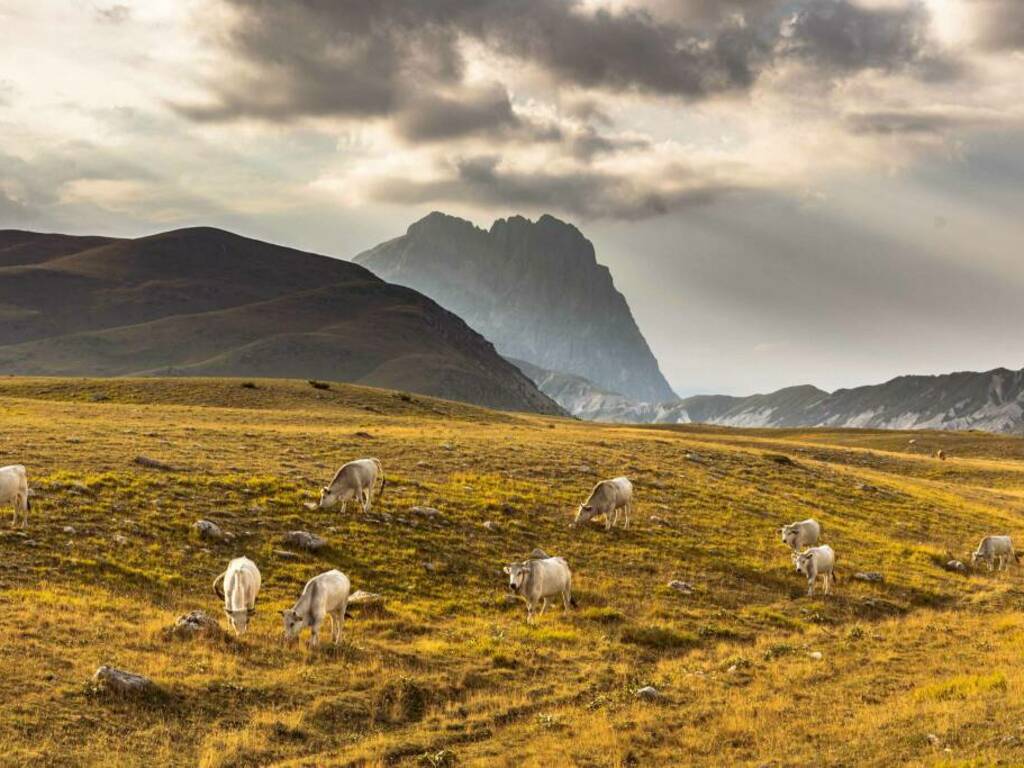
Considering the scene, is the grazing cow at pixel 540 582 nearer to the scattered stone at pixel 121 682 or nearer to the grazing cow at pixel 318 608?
the grazing cow at pixel 318 608

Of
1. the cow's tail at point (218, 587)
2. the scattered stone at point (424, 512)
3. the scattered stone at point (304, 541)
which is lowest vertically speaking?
the cow's tail at point (218, 587)

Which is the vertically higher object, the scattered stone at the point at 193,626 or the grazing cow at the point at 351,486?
the grazing cow at the point at 351,486

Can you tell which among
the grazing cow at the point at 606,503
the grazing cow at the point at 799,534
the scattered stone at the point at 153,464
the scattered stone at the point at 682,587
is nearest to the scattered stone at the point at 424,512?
the grazing cow at the point at 606,503

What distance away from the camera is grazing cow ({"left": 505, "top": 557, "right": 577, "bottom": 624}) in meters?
24.3

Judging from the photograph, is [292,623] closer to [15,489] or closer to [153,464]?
[15,489]

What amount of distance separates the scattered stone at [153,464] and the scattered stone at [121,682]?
61.3 ft

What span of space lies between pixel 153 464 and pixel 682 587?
77.6 ft

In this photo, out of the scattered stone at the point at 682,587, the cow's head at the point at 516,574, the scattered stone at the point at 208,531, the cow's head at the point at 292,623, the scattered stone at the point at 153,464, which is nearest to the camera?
the cow's head at the point at 292,623

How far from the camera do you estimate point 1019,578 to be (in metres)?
35.9

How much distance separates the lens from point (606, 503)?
114 feet

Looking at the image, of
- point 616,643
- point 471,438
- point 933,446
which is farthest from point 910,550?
point 933,446

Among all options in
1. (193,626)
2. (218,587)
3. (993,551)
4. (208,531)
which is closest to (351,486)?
(208,531)

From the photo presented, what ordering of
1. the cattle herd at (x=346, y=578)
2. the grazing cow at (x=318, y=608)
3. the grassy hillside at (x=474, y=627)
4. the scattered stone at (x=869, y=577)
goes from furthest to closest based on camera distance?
the scattered stone at (x=869, y=577) → the cattle herd at (x=346, y=578) → the grazing cow at (x=318, y=608) → the grassy hillside at (x=474, y=627)

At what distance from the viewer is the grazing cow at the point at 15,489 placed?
25.6m
